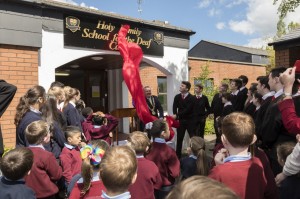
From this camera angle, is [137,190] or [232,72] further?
[232,72]

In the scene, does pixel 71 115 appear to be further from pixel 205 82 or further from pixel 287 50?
pixel 205 82

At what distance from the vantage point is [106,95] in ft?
42.4

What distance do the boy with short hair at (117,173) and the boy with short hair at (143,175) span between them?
3.01ft

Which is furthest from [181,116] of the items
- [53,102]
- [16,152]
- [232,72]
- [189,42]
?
[232,72]

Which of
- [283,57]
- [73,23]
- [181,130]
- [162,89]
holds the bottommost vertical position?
[181,130]

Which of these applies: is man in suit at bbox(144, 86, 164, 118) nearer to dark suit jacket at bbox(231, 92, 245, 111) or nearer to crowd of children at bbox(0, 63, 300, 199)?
dark suit jacket at bbox(231, 92, 245, 111)

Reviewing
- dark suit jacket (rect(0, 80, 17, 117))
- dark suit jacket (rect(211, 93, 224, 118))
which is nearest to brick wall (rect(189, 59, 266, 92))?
dark suit jacket (rect(211, 93, 224, 118))

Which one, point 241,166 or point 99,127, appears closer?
point 241,166

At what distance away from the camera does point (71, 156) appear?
13.5 ft

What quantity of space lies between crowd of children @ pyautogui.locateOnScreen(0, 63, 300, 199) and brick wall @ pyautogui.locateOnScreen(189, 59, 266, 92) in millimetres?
10778

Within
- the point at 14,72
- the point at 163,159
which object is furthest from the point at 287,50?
the point at 14,72

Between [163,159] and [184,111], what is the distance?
4.35 meters

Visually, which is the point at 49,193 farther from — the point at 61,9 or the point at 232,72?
the point at 232,72

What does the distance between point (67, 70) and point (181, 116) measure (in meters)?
5.69
